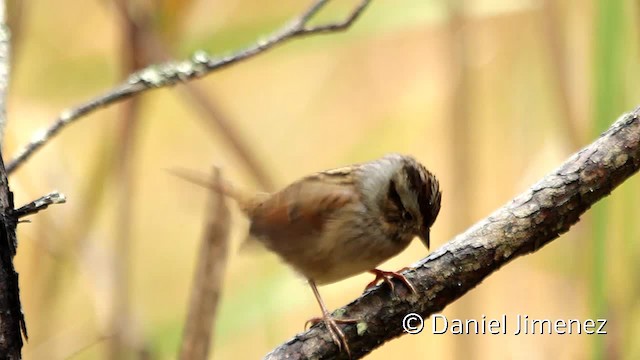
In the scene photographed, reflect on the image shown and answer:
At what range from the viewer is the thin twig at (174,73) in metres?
1.18

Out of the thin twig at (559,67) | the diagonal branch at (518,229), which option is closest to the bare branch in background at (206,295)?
the diagonal branch at (518,229)

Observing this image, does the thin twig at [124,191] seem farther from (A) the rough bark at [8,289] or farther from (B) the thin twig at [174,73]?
(A) the rough bark at [8,289]

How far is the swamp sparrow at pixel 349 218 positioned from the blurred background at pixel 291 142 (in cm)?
23

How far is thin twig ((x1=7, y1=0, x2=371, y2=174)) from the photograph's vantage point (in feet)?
3.88

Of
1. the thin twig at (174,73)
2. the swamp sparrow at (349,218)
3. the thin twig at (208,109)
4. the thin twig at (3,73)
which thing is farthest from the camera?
the thin twig at (208,109)

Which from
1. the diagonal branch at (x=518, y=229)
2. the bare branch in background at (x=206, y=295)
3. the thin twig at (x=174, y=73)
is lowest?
the diagonal branch at (x=518, y=229)

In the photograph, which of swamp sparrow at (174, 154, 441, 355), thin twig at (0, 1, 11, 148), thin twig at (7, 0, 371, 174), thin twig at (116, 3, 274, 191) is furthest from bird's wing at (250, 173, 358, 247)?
thin twig at (0, 1, 11, 148)

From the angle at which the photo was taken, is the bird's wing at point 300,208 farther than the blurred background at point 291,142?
No

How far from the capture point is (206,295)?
125 cm

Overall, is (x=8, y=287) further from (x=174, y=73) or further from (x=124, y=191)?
(x=124, y=191)

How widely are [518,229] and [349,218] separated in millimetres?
479

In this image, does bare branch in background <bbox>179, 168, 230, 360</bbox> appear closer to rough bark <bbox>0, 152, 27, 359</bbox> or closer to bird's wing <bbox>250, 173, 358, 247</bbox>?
bird's wing <bbox>250, 173, 358, 247</bbox>

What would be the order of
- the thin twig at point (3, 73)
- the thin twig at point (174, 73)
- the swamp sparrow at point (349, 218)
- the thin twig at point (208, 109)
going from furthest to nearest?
the thin twig at point (208, 109)
the swamp sparrow at point (349, 218)
the thin twig at point (174, 73)
the thin twig at point (3, 73)

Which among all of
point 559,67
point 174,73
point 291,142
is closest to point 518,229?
point 174,73
